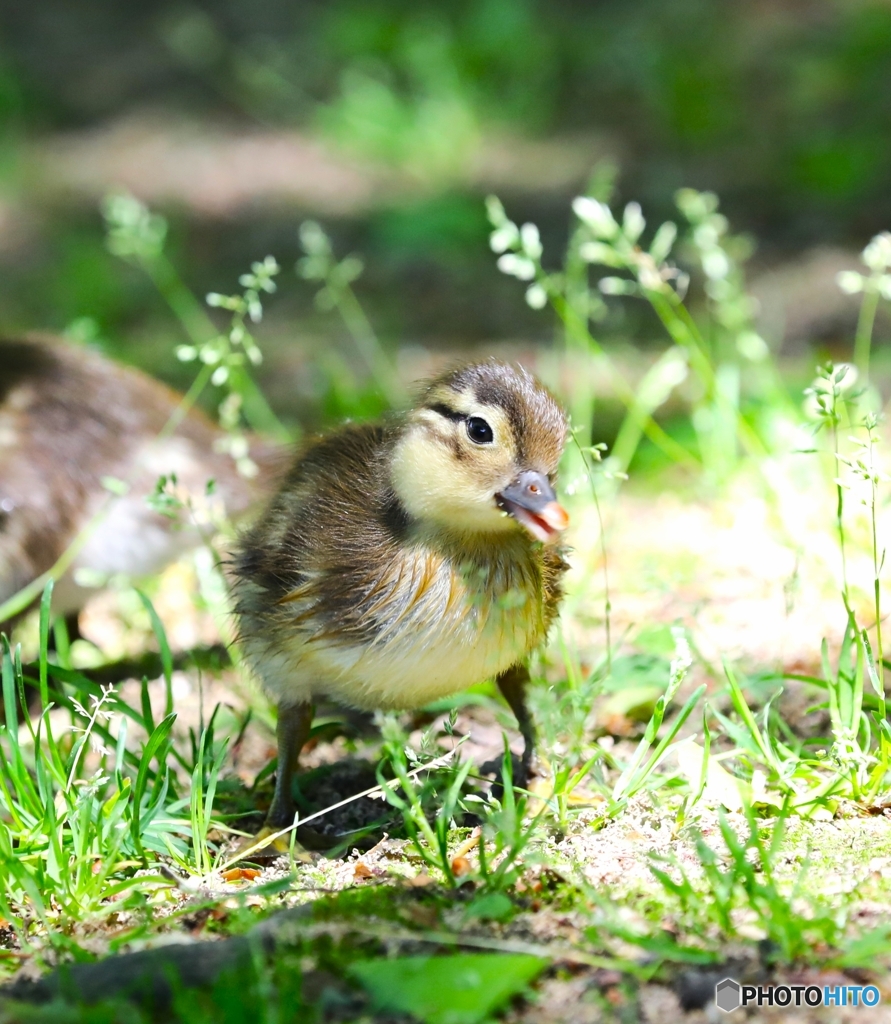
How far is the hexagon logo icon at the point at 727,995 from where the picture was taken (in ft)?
6.98

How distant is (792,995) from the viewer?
214 centimetres

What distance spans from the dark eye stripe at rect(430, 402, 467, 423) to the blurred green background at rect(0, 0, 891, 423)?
2777 millimetres

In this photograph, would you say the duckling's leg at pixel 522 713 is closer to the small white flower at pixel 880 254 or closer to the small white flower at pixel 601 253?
the small white flower at pixel 601 253

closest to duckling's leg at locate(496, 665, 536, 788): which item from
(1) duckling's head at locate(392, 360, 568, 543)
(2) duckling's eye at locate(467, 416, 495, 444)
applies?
(1) duckling's head at locate(392, 360, 568, 543)

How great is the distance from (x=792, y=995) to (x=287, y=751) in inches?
54.9

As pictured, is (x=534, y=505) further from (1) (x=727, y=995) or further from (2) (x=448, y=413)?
(1) (x=727, y=995)

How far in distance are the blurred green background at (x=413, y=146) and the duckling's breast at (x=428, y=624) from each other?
110 inches

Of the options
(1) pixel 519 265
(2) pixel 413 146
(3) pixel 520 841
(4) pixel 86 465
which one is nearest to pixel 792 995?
(3) pixel 520 841

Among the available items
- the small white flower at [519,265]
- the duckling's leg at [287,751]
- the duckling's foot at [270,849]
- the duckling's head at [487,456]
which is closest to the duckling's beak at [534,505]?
the duckling's head at [487,456]

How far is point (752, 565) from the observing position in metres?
4.36

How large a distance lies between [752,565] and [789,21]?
25.4 ft

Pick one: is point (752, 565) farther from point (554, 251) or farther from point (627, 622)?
point (554, 251)

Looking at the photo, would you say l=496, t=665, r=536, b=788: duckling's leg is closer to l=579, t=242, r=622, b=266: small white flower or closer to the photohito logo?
the photohito logo

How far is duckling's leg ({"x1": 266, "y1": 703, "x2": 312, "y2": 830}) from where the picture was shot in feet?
10.3
